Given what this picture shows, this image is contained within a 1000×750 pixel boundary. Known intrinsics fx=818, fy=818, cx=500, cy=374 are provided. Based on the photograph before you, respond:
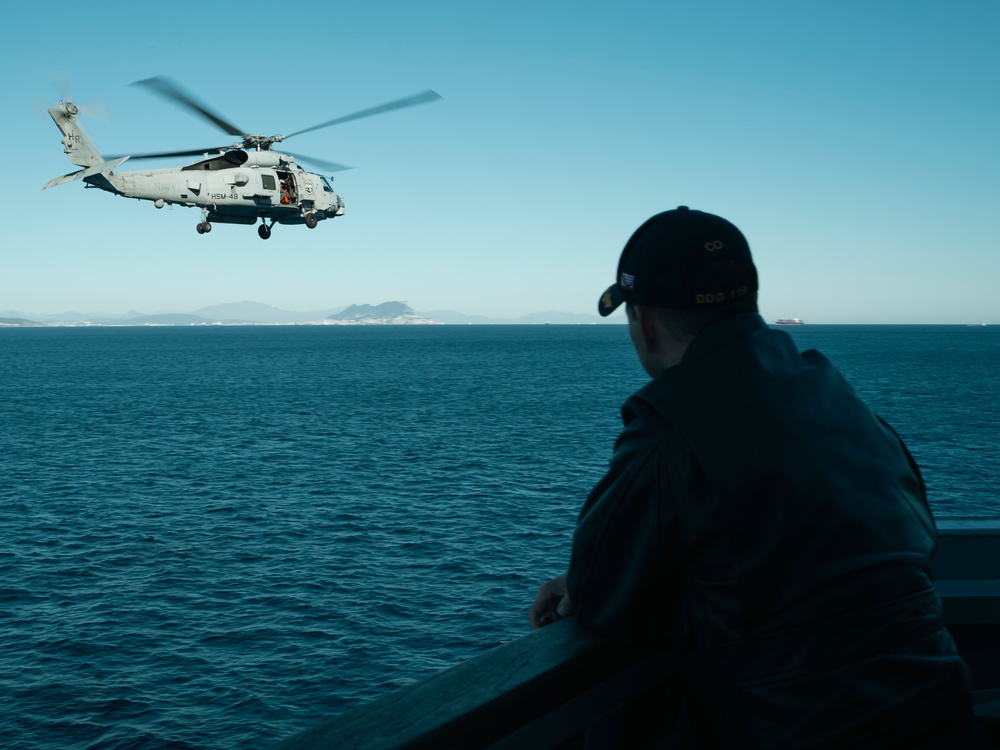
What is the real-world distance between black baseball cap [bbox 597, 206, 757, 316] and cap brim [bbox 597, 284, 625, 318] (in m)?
0.11

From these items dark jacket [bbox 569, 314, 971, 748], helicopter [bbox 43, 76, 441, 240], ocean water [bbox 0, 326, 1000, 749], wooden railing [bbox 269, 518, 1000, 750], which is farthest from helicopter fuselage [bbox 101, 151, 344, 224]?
dark jacket [bbox 569, 314, 971, 748]

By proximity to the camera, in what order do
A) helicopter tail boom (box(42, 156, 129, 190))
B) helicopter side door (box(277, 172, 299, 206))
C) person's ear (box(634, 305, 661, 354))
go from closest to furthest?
person's ear (box(634, 305, 661, 354)) → helicopter tail boom (box(42, 156, 129, 190)) → helicopter side door (box(277, 172, 299, 206))

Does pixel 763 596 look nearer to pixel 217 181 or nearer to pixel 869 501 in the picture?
pixel 869 501

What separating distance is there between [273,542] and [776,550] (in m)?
32.6

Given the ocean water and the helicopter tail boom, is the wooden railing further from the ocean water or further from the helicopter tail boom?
the helicopter tail boom

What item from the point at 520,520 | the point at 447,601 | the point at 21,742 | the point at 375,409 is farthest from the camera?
the point at 375,409

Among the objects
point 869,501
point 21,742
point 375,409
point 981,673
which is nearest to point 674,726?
point 869,501

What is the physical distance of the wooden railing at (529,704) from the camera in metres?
1.51

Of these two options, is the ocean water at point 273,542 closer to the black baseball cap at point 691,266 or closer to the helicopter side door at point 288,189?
the helicopter side door at point 288,189

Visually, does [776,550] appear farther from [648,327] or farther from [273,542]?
[273,542]

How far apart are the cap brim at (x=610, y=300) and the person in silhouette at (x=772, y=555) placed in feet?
0.94

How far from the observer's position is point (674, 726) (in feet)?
6.87

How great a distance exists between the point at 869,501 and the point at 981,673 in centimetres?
203

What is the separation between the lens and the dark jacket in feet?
5.25
